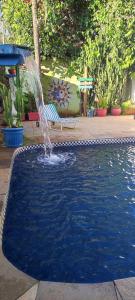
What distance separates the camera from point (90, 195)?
22.0 feet

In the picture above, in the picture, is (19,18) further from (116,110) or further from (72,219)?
(72,219)

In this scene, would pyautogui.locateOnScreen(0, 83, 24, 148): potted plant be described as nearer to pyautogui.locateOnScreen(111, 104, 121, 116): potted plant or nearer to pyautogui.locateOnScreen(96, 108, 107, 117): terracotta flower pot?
pyautogui.locateOnScreen(96, 108, 107, 117): terracotta flower pot

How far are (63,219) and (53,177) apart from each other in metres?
2.17

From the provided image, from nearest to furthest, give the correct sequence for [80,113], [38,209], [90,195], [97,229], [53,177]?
1. [97,229]
2. [38,209]
3. [90,195]
4. [53,177]
5. [80,113]

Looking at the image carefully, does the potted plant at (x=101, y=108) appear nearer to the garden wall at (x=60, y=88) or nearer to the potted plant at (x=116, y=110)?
the potted plant at (x=116, y=110)

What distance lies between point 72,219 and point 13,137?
4.52m

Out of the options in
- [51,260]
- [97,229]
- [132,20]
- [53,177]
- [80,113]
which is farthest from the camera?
[80,113]

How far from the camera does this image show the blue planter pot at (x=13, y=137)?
31.0ft

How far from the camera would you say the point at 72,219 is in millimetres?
5637

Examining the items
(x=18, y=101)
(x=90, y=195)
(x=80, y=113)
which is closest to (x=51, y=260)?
(x=90, y=195)

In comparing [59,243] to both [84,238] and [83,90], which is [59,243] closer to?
[84,238]

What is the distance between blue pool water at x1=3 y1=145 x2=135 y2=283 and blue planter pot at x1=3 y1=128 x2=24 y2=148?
0.69 meters

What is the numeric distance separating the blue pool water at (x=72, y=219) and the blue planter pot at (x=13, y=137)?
0.69 metres

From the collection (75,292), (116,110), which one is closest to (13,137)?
(75,292)
